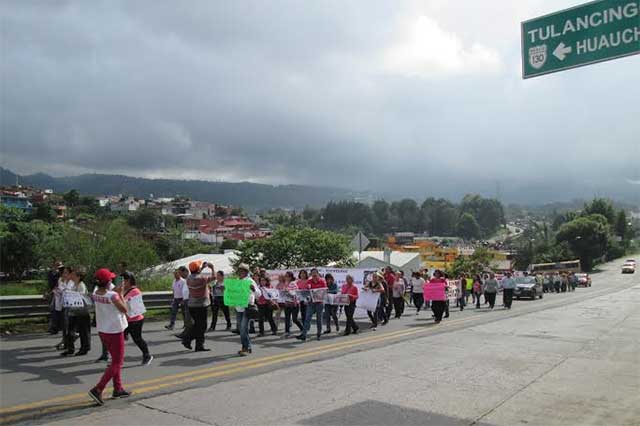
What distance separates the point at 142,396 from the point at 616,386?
691 centimetres

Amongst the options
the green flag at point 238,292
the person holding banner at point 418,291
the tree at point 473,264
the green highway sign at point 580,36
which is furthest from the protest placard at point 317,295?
the tree at point 473,264

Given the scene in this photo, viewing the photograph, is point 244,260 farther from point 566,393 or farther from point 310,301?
point 566,393

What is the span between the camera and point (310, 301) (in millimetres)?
14094

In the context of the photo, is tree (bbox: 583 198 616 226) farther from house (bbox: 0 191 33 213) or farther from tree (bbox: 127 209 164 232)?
house (bbox: 0 191 33 213)

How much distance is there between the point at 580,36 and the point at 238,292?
738 centimetres

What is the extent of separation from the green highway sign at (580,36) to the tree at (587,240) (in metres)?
110

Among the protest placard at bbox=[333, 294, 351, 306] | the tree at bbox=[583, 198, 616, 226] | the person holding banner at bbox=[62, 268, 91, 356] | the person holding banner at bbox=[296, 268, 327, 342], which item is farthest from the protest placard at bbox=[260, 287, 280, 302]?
the tree at bbox=[583, 198, 616, 226]

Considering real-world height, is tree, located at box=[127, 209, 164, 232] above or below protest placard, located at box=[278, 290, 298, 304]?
above

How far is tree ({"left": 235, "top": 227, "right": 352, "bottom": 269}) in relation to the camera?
125 feet

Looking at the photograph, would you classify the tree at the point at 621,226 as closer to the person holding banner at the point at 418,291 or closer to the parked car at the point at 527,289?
the parked car at the point at 527,289

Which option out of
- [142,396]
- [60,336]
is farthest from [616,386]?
[60,336]

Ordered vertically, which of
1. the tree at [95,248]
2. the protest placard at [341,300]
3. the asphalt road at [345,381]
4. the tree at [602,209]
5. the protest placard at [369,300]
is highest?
the tree at [602,209]

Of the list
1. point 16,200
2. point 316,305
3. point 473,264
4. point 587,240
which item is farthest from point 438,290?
point 16,200

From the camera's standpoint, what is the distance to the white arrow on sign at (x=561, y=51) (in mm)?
8125
